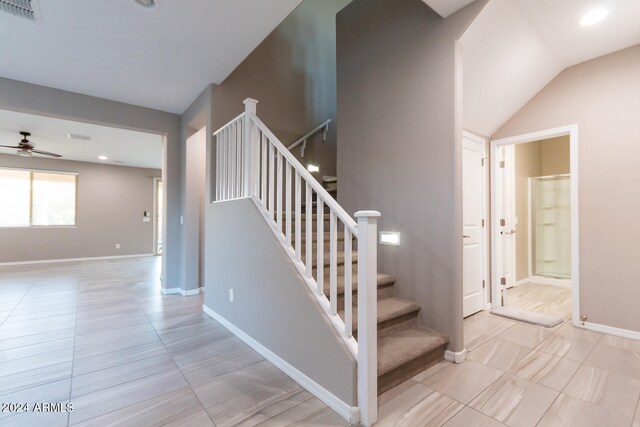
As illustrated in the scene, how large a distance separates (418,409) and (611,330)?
2479 millimetres

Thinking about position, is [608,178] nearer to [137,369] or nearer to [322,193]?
[322,193]

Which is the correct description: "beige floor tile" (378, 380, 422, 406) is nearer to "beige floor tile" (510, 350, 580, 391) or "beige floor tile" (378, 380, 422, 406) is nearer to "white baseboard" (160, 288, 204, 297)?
"beige floor tile" (510, 350, 580, 391)

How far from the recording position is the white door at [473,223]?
3148 mm

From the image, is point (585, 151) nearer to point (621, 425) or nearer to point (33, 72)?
point (621, 425)

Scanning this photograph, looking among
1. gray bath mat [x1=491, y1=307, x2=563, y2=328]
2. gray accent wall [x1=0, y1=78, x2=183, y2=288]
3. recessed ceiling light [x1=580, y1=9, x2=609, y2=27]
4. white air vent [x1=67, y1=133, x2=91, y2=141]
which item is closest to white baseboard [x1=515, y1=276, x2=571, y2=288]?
gray bath mat [x1=491, y1=307, x2=563, y2=328]

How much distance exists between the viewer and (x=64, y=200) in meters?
7.57

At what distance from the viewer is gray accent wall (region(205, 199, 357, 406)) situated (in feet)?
5.78

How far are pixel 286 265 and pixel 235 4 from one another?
6.75 feet

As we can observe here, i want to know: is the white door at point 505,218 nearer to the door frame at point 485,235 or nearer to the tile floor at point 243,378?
the door frame at point 485,235

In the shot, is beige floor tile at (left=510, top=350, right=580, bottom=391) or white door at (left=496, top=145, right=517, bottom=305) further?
white door at (left=496, top=145, right=517, bottom=305)

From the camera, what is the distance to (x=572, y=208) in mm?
3023

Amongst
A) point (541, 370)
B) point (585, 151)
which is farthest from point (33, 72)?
point (585, 151)

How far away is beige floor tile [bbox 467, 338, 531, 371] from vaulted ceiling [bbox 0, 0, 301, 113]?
126 inches

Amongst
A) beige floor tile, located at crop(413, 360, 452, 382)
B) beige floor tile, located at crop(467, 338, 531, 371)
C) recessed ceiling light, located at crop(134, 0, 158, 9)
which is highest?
recessed ceiling light, located at crop(134, 0, 158, 9)
